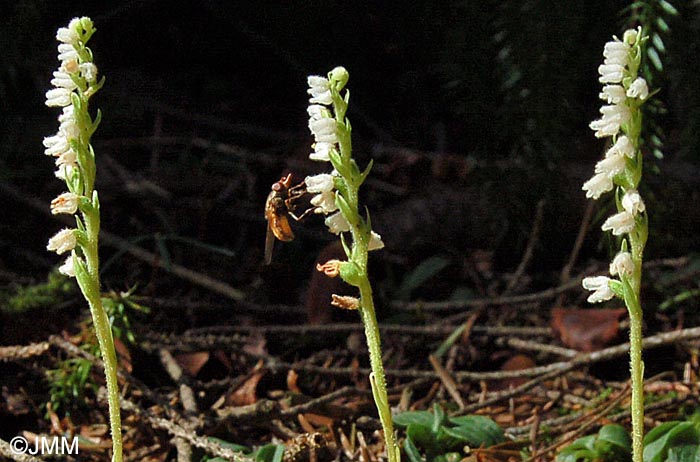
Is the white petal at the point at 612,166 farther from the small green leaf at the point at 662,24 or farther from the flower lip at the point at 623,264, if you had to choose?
the small green leaf at the point at 662,24

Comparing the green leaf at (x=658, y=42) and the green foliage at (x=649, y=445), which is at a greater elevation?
the green leaf at (x=658, y=42)

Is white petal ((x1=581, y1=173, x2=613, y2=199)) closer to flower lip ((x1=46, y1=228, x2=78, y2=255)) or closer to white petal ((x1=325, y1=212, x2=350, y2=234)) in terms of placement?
white petal ((x1=325, y1=212, x2=350, y2=234))

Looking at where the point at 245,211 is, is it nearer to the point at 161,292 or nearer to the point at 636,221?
the point at 161,292

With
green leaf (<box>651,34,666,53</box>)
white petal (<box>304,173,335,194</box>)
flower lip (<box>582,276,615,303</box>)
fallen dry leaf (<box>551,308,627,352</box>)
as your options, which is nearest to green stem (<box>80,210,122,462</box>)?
white petal (<box>304,173,335,194</box>)

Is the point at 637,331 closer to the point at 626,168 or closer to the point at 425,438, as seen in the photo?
the point at 626,168

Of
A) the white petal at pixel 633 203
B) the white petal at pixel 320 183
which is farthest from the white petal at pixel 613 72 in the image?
the white petal at pixel 320 183

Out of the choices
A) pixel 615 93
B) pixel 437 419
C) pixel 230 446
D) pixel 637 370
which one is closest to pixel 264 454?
pixel 230 446
